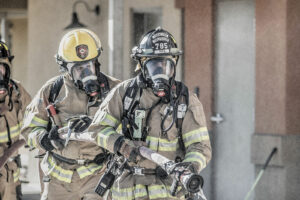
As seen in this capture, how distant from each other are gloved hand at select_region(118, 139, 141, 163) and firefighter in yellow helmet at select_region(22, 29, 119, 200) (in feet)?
4.25

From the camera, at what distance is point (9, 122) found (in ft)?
23.5

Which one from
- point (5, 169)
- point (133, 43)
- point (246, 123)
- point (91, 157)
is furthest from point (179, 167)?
point (133, 43)

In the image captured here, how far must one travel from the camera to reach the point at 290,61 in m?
8.23

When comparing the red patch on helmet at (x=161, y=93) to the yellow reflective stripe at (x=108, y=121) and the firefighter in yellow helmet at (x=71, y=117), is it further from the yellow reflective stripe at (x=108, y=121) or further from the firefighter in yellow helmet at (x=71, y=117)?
the firefighter in yellow helmet at (x=71, y=117)

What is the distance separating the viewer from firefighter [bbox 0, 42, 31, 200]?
709 centimetres

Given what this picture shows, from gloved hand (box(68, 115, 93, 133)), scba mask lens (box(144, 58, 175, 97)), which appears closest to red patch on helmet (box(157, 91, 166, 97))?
scba mask lens (box(144, 58, 175, 97))

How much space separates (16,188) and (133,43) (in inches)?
149

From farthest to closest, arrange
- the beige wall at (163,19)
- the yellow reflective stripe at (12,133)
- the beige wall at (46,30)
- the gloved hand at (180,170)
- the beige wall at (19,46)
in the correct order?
the beige wall at (19,46) < the beige wall at (46,30) < the beige wall at (163,19) < the yellow reflective stripe at (12,133) < the gloved hand at (180,170)

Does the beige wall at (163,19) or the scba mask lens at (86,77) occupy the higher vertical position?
the beige wall at (163,19)

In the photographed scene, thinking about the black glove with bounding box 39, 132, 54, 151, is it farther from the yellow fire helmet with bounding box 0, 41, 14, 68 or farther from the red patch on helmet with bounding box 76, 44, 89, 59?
the yellow fire helmet with bounding box 0, 41, 14, 68

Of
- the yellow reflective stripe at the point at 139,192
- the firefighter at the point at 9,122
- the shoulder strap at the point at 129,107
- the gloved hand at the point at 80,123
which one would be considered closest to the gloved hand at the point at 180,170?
the yellow reflective stripe at the point at 139,192

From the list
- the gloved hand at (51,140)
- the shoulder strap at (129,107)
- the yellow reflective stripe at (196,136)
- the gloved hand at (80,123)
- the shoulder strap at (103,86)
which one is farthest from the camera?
the shoulder strap at (103,86)

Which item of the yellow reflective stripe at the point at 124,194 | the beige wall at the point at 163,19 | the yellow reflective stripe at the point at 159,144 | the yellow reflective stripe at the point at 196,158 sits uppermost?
the beige wall at the point at 163,19

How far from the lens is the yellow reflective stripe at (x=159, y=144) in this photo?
16.3 feet
